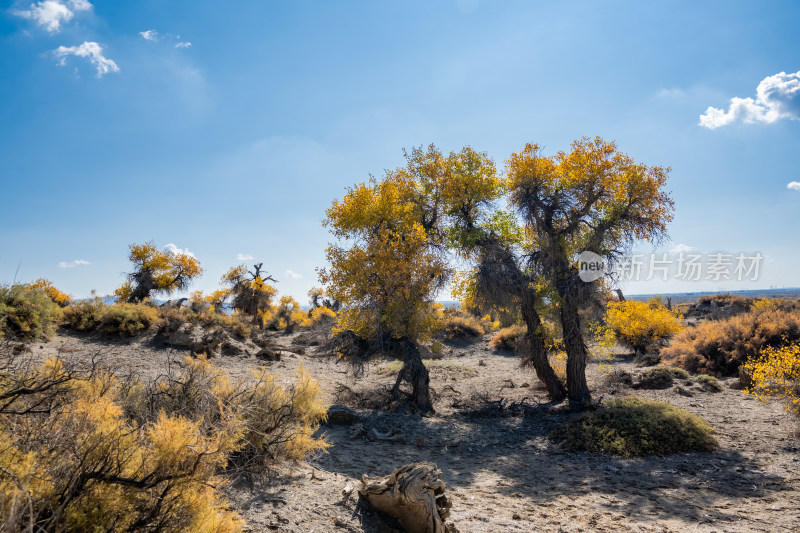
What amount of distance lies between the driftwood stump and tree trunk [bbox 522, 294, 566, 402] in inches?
321

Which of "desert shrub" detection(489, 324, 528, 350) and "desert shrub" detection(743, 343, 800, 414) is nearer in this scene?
"desert shrub" detection(743, 343, 800, 414)

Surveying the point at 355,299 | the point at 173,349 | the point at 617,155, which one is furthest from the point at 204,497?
the point at 173,349

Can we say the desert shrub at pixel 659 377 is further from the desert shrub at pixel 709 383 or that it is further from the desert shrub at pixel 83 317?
the desert shrub at pixel 83 317

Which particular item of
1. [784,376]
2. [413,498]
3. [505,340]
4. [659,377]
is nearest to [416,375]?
[413,498]

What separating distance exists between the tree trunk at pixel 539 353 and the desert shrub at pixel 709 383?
15.0ft

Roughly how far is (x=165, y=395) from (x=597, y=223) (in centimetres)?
1058

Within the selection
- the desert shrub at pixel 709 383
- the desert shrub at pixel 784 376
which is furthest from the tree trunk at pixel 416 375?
the desert shrub at pixel 709 383

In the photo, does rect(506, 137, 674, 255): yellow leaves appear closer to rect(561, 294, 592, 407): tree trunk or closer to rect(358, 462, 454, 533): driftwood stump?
rect(561, 294, 592, 407): tree trunk

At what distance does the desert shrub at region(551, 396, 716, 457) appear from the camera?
7.51 metres

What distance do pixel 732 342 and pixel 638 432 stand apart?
9.78m

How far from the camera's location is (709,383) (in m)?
12.2

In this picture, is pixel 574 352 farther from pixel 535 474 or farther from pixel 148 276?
pixel 148 276

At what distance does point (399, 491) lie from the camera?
404cm

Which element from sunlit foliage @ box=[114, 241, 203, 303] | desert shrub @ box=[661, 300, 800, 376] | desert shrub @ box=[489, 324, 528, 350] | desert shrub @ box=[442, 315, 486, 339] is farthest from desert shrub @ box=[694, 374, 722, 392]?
sunlit foliage @ box=[114, 241, 203, 303]
